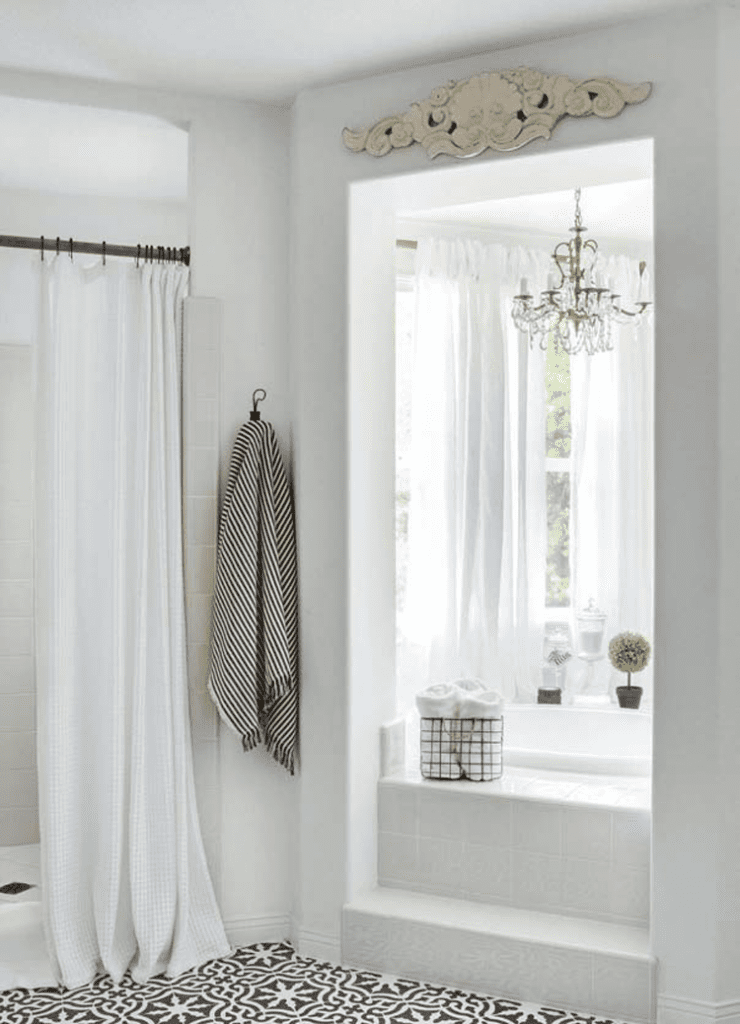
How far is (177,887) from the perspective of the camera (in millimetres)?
3152

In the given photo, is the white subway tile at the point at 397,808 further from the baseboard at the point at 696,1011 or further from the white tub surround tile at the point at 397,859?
the baseboard at the point at 696,1011

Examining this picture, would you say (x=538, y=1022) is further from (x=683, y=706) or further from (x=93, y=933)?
(x=93, y=933)

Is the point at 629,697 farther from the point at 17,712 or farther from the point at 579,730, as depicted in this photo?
the point at 17,712

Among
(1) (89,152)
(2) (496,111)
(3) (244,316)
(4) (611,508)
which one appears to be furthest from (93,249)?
(4) (611,508)

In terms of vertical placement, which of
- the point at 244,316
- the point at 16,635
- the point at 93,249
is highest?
the point at 93,249

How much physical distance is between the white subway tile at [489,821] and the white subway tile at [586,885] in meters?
0.19

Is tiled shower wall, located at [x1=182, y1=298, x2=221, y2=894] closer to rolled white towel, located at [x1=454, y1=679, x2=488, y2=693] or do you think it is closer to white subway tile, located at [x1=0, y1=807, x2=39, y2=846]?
rolled white towel, located at [x1=454, y1=679, x2=488, y2=693]

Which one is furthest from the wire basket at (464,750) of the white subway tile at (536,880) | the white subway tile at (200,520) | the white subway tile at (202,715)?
the white subway tile at (200,520)

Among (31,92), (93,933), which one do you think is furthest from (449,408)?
(93,933)

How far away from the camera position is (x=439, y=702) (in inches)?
133

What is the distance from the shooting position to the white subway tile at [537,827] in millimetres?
3062

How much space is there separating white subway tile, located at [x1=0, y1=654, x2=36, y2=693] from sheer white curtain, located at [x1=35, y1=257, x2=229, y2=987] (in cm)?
116

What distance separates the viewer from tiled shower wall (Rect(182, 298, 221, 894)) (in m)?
3.28

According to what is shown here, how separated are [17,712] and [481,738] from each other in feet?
6.36
